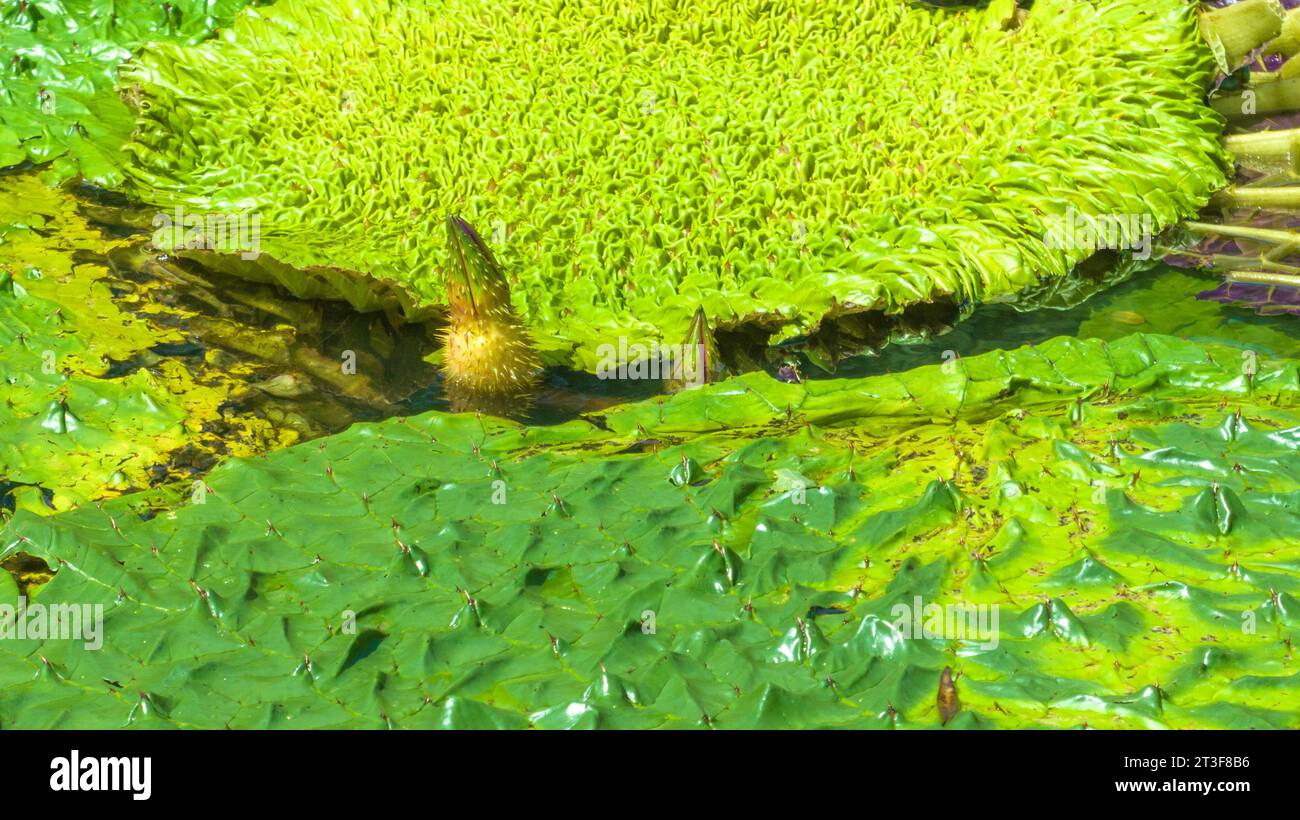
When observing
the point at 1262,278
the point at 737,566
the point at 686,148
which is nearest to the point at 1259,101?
the point at 1262,278

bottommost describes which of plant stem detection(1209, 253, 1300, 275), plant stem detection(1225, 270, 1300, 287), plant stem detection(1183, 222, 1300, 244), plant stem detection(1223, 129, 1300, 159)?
plant stem detection(1225, 270, 1300, 287)

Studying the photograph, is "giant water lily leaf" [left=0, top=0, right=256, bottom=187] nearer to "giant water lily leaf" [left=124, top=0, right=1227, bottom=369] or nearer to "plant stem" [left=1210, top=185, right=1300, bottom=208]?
"giant water lily leaf" [left=124, top=0, right=1227, bottom=369]

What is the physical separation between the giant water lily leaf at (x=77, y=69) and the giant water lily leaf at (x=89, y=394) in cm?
77

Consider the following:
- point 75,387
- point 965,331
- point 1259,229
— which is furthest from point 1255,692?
point 75,387

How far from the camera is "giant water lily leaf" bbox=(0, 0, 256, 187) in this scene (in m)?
5.88

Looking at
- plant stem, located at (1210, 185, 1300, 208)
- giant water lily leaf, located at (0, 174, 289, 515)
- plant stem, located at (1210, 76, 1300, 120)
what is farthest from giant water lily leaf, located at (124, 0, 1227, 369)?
giant water lily leaf, located at (0, 174, 289, 515)

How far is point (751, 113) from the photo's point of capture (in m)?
5.59

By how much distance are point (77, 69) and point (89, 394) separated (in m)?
2.71

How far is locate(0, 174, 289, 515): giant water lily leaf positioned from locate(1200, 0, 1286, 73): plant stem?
435cm

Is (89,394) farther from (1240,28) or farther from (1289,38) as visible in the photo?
(1289,38)

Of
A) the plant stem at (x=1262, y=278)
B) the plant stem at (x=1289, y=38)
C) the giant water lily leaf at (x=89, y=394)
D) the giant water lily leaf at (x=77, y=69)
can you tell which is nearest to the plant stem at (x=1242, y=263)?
the plant stem at (x=1262, y=278)

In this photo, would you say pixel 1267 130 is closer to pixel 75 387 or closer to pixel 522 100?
pixel 522 100

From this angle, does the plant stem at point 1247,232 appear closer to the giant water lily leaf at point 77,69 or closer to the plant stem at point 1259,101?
the plant stem at point 1259,101

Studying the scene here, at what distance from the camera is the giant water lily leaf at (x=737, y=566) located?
2799mm
